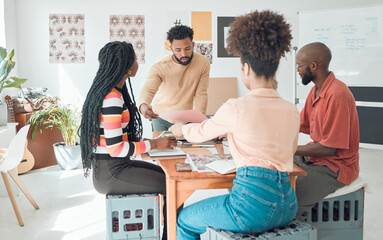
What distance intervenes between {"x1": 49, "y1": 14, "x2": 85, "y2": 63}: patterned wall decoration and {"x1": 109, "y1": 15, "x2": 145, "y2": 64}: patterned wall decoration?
1.36 ft

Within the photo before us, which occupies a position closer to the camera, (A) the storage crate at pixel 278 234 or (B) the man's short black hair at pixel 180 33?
(A) the storage crate at pixel 278 234

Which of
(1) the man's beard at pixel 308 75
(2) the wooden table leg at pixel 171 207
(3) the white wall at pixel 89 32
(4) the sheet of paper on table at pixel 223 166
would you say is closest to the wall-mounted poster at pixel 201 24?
(3) the white wall at pixel 89 32

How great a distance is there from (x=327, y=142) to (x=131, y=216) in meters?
1.06

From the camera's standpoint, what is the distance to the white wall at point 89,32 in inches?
207

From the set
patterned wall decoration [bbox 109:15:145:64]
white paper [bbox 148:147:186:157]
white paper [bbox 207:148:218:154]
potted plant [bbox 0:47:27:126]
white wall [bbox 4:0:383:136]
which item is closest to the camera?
white paper [bbox 148:147:186:157]

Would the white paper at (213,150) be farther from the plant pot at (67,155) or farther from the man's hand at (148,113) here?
the plant pot at (67,155)

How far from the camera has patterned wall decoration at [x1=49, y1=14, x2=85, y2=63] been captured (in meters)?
5.34

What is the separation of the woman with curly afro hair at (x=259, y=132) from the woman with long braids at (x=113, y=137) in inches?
22.8

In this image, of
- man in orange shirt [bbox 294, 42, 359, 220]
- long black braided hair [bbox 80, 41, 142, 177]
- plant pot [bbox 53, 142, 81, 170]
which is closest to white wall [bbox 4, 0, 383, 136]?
plant pot [bbox 53, 142, 81, 170]

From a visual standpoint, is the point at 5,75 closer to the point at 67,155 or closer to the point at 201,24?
the point at 67,155

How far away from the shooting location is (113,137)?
193 centimetres

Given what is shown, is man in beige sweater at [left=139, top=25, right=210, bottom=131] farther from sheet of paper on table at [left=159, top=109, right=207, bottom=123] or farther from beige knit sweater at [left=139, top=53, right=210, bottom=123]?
sheet of paper on table at [left=159, top=109, right=207, bottom=123]

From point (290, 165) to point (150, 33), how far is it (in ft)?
14.1

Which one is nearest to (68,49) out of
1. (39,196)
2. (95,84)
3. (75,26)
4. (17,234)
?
(75,26)
